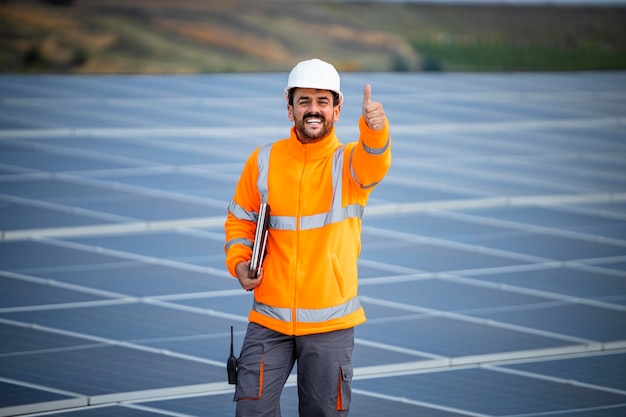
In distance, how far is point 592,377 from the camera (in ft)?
26.0

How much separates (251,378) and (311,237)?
2.33 ft

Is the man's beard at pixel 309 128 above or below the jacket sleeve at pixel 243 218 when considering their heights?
above

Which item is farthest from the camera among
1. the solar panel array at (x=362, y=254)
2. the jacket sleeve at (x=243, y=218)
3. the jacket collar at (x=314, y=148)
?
the solar panel array at (x=362, y=254)

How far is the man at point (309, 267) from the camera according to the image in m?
5.42

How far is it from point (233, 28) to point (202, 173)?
939 cm

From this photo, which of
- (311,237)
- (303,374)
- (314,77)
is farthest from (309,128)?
(303,374)

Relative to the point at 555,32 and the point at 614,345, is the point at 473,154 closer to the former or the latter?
the point at 614,345

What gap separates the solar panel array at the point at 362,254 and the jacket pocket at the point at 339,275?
1.86 meters

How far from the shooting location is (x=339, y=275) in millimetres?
5457

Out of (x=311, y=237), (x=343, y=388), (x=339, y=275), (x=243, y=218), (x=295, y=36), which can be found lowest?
(x=343, y=388)

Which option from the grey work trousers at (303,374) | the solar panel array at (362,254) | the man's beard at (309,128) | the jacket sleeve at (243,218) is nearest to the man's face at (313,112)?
the man's beard at (309,128)

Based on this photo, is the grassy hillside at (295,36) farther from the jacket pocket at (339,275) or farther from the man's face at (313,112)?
the jacket pocket at (339,275)

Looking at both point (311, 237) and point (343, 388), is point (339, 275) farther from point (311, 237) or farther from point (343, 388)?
point (343, 388)

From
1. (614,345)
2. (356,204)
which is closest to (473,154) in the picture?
(614,345)
